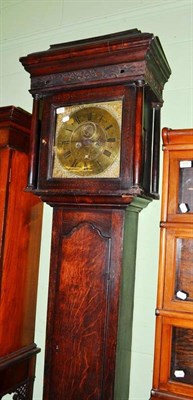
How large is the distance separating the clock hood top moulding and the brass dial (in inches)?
5.4

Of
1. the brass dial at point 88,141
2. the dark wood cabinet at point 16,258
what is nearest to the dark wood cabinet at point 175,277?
the brass dial at point 88,141

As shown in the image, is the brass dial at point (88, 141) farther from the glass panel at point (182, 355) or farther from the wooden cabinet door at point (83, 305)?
the glass panel at point (182, 355)

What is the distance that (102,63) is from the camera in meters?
1.44

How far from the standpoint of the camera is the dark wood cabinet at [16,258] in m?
1.70

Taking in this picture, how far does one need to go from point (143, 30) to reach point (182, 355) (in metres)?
1.64

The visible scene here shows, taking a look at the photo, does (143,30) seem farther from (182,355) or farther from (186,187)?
(182,355)

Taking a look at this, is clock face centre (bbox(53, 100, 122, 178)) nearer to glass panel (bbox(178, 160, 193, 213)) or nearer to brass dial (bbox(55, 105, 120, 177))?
brass dial (bbox(55, 105, 120, 177))

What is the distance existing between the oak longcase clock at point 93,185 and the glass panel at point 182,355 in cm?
22

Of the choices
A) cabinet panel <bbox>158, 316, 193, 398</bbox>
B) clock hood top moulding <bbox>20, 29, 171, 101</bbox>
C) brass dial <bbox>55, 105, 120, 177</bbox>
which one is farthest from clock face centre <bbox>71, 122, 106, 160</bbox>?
cabinet panel <bbox>158, 316, 193, 398</bbox>

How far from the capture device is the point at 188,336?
1440 mm

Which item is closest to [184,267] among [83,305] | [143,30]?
[83,305]

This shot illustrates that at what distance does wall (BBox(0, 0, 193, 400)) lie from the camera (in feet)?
5.71

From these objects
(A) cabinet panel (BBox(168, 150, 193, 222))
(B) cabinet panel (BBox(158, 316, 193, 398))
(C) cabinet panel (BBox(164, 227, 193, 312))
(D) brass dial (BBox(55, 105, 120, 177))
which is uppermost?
(D) brass dial (BBox(55, 105, 120, 177))

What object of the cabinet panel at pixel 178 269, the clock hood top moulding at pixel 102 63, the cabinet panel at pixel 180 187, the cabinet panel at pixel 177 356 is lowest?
the cabinet panel at pixel 177 356
